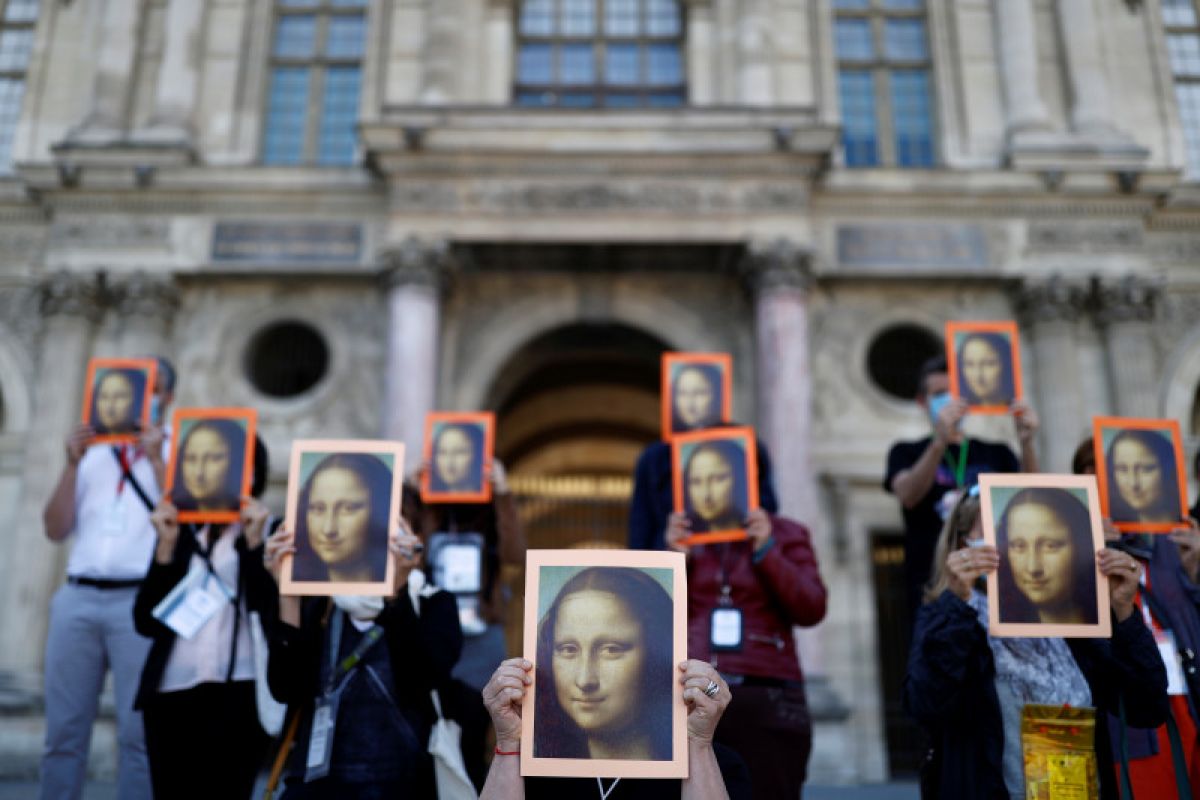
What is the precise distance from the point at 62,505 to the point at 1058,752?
5.50 metres

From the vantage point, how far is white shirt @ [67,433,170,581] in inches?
227

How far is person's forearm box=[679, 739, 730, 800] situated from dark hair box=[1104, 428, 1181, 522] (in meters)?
3.23

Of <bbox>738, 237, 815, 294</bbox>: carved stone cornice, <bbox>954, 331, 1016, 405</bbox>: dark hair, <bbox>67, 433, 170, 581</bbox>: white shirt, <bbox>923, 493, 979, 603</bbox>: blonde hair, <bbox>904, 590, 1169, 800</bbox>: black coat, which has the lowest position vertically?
<bbox>904, 590, 1169, 800</bbox>: black coat

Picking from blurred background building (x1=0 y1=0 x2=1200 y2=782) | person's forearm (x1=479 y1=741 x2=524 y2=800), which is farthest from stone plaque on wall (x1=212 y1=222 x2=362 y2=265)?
person's forearm (x1=479 y1=741 x2=524 y2=800)

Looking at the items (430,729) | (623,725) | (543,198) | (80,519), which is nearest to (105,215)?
(543,198)

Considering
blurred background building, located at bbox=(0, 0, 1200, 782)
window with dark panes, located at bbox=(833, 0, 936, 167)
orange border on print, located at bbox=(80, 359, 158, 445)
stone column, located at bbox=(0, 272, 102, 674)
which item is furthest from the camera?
window with dark panes, located at bbox=(833, 0, 936, 167)

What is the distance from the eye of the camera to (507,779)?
3232 millimetres

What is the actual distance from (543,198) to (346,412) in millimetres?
3970

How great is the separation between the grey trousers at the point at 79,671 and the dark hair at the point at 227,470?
33.2 inches

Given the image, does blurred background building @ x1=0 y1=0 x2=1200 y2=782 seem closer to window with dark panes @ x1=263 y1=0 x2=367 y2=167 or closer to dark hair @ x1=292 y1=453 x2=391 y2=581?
window with dark panes @ x1=263 y1=0 x2=367 y2=167

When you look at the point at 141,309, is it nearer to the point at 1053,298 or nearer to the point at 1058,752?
the point at 1053,298

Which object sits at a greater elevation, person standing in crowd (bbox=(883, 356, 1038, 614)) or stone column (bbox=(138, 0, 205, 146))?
stone column (bbox=(138, 0, 205, 146))

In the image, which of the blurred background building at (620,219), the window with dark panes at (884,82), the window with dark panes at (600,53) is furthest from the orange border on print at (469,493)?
the window with dark panes at (884,82)

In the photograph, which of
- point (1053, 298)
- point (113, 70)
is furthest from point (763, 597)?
point (113, 70)
